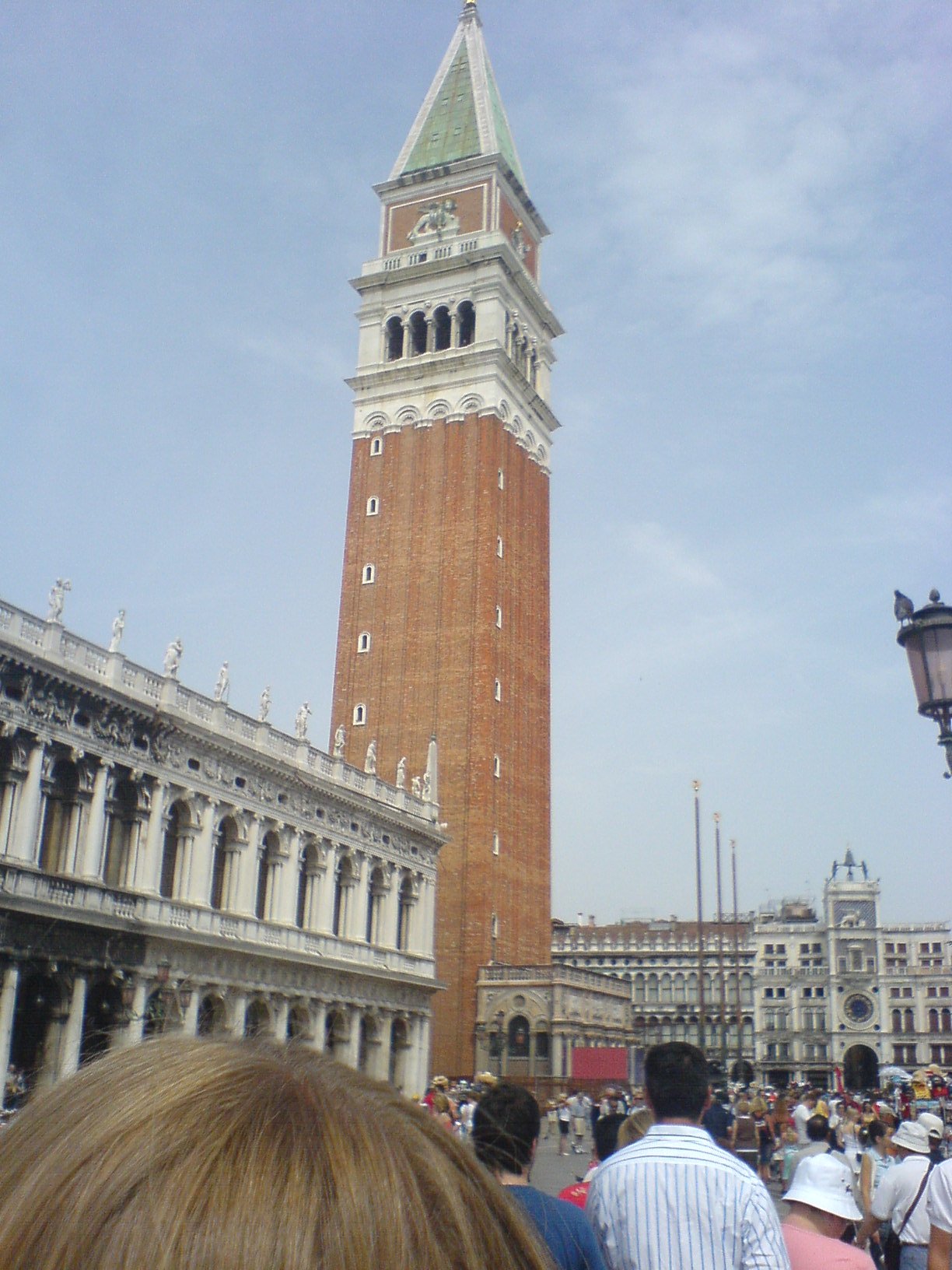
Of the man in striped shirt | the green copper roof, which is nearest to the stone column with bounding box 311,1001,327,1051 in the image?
the man in striped shirt

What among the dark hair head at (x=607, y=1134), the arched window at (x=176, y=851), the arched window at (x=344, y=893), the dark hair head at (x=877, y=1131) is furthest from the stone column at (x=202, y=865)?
the dark hair head at (x=607, y=1134)

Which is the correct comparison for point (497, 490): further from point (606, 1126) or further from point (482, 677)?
point (606, 1126)

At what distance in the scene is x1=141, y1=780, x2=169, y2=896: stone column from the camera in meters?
28.5

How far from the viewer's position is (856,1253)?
16.4 ft

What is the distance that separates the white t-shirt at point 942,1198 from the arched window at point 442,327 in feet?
160

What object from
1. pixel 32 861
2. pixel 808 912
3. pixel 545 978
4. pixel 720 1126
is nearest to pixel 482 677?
pixel 545 978

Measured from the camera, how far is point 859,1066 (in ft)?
262

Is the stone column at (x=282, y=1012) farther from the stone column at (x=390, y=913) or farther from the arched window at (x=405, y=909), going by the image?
the arched window at (x=405, y=909)

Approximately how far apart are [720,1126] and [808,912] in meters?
84.8

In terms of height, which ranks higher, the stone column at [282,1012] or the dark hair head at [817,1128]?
the stone column at [282,1012]

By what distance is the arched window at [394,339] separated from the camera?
53125 millimetres

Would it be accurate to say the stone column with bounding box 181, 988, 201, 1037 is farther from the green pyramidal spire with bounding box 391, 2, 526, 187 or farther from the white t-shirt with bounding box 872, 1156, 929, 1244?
the green pyramidal spire with bounding box 391, 2, 526, 187

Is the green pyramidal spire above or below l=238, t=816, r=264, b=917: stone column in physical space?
above

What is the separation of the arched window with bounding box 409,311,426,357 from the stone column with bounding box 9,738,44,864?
102 feet
